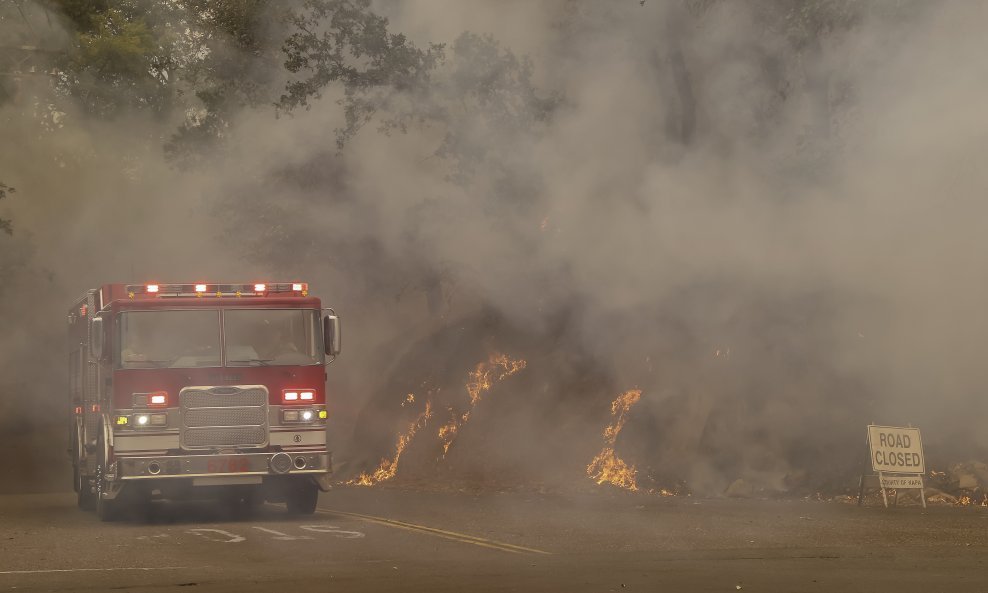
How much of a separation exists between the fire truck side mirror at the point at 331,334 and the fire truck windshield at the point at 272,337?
0.46ft

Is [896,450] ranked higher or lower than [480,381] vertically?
lower

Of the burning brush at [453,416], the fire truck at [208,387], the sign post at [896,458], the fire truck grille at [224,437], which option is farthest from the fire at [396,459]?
the sign post at [896,458]

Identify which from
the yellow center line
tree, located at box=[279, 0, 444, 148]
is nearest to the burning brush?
tree, located at box=[279, 0, 444, 148]

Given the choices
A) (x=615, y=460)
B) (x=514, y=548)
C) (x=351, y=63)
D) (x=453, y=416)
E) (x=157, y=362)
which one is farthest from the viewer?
(x=453, y=416)

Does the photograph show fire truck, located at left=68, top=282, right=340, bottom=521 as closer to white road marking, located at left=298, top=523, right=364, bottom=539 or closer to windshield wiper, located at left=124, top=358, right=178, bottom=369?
windshield wiper, located at left=124, top=358, right=178, bottom=369

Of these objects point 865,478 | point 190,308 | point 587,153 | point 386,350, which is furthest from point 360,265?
point 865,478

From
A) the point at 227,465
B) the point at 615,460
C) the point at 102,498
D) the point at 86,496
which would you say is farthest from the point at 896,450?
the point at 86,496

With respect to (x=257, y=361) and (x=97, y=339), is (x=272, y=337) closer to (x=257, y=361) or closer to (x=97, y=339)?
(x=257, y=361)

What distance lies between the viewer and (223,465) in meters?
15.8

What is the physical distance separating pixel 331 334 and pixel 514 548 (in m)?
4.18

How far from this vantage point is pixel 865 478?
56.1 ft

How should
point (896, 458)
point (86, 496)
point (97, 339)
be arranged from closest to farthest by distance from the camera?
point (97, 339) < point (896, 458) < point (86, 496)

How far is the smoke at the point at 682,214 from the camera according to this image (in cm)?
1767

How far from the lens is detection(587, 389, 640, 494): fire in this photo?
20031 millimetres
